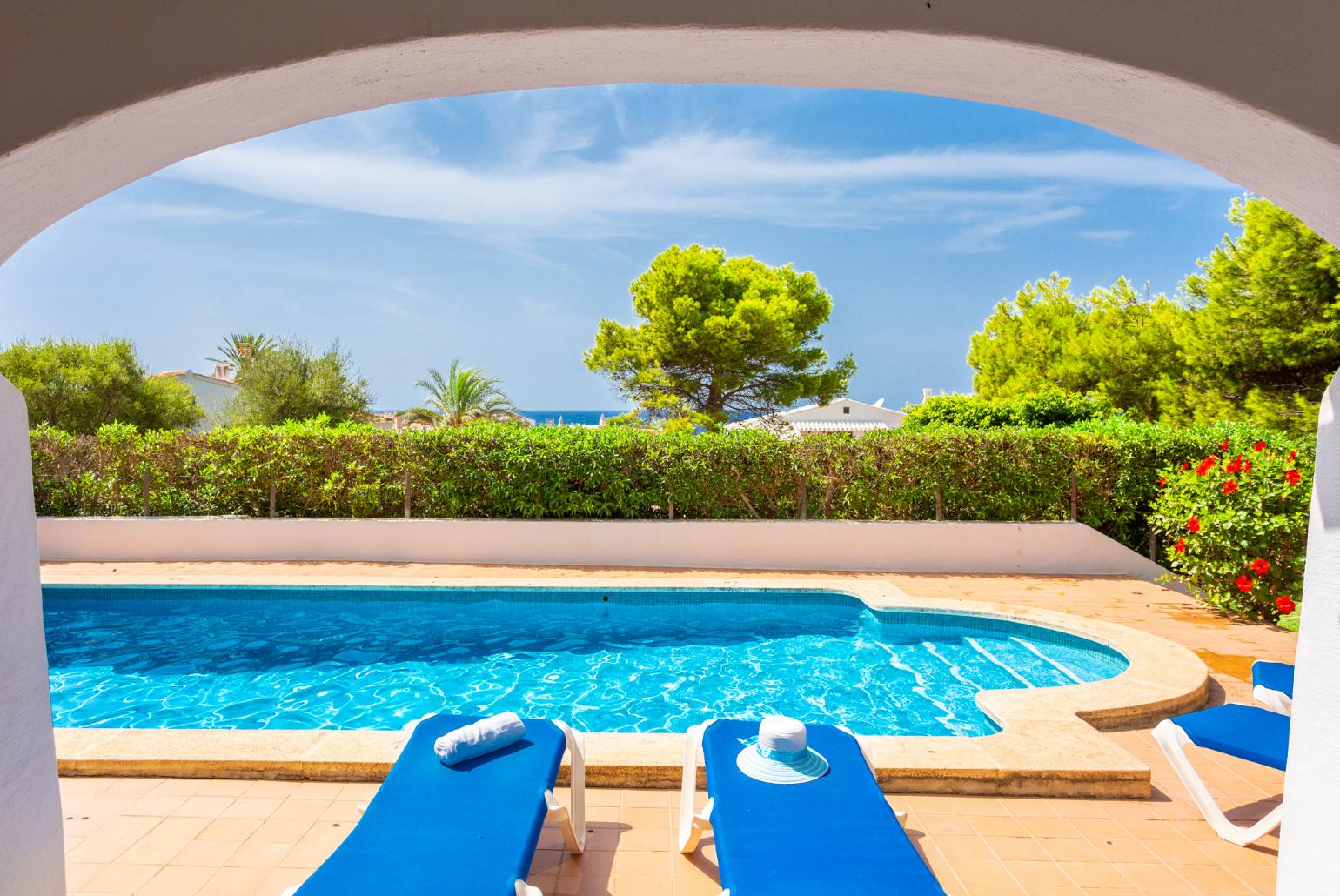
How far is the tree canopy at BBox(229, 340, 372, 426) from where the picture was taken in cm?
2789

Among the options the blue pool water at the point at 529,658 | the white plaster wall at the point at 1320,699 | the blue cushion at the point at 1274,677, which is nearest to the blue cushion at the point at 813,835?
the white plaster wall at the point at 1320,699

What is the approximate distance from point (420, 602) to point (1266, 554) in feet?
31.4

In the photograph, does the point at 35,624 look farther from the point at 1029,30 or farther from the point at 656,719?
the point at 656,719

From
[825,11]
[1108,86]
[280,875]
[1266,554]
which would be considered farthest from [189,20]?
[1266,554]

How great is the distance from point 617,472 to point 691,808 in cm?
766

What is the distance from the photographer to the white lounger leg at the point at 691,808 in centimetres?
352

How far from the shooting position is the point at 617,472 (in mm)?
11078

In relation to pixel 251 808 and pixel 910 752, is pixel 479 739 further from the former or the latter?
pixel 910 752

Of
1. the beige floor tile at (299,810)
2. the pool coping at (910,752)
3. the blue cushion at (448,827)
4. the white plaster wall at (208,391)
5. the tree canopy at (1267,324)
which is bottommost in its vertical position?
the beige floor tile at (299,810)

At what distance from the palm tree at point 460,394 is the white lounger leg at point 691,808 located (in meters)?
25.7

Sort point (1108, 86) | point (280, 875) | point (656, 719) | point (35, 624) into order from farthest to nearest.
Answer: point (656, 719), point (280, 875), point (35, 624), point (1108, 86)

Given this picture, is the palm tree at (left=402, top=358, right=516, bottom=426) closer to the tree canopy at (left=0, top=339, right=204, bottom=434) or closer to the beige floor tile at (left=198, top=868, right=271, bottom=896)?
the tree canopy at (left=0, top=339, right=204, bottom=434)

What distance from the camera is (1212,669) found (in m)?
6.28

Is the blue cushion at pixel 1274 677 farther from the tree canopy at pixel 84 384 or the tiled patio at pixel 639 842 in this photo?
the tree canopy at pixel 84 384
